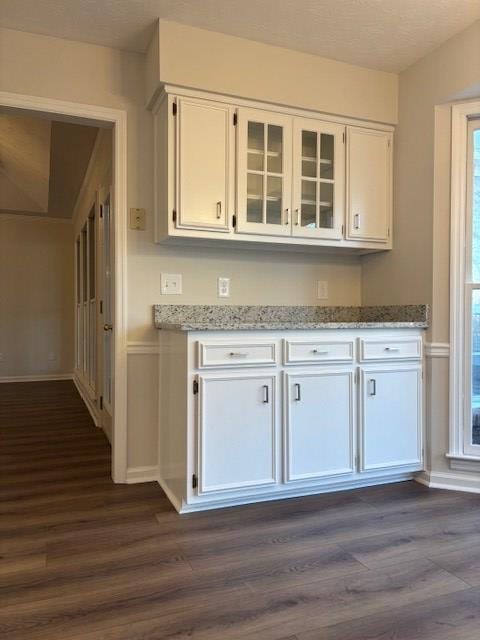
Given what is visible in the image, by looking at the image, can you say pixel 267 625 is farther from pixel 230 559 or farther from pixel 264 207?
pixel 264 207

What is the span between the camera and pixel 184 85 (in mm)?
2459

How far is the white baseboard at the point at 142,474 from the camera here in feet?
8.86

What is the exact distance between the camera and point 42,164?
4926 mm

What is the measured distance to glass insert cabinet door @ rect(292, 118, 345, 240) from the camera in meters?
2.76

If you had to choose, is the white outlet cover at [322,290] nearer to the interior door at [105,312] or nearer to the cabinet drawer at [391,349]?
the cabinet drawer at [391,349]

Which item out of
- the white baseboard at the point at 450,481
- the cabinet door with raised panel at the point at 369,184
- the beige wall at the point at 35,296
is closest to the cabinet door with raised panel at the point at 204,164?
the cabinet door with raised panel at the point at 369,184

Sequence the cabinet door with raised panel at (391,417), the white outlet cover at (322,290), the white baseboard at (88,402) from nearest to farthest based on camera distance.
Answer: the cabinet door with raised panel at (391,417), the white outlet cover at (322,290), the white baseboard at (88,402)

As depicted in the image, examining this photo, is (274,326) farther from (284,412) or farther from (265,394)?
(284,412)

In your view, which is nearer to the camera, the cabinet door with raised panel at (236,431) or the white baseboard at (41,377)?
the cabinet door with raised panel at (236,431)

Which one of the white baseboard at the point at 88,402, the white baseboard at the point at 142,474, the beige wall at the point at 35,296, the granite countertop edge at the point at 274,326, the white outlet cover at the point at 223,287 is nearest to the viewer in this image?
the granite countertop edge at the point at 274,326

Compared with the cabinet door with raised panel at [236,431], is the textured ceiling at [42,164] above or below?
above

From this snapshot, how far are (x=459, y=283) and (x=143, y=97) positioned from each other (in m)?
2.13

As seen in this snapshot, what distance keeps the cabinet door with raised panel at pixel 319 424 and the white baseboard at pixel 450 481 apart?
0.51 meters

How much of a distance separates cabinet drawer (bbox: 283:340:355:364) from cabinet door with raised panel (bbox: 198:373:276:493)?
17 cm
